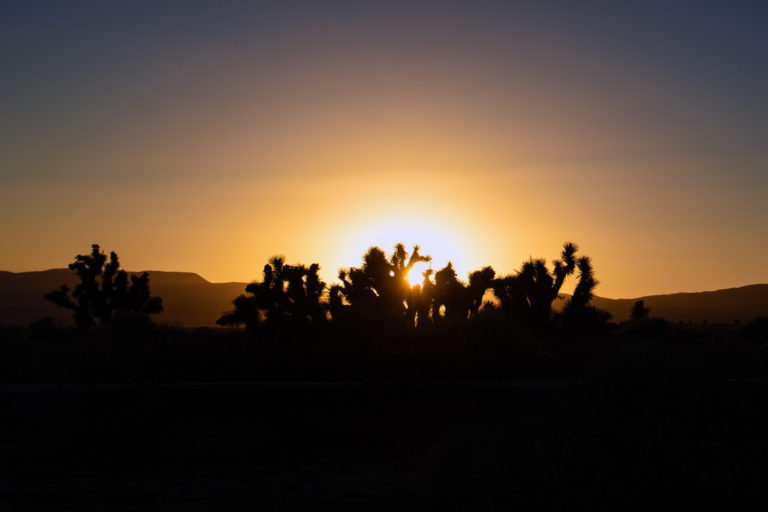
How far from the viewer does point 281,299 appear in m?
35.9

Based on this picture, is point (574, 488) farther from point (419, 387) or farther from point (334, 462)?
point (419, 387)

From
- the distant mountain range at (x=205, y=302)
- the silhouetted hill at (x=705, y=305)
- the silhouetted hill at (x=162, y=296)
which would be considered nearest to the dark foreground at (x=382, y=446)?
the distant mountain range at (x=205, y=302)

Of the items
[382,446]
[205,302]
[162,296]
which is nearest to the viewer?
[382,446]

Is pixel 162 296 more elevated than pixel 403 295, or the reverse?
pixel 162 296

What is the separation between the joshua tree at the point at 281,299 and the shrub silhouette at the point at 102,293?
31.8 feet

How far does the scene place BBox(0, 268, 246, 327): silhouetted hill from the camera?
4596 inches

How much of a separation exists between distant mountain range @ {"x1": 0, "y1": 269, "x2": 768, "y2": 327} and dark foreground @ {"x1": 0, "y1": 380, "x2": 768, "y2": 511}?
296ft

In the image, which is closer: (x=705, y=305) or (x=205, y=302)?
(x=705, y=305)

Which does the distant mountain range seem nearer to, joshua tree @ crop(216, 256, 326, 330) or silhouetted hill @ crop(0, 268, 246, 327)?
silhouetted hill @ crop(0, 268, 246, 327)

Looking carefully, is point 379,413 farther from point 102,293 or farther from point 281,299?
point 102,293

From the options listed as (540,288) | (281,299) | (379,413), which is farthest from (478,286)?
(379,413)

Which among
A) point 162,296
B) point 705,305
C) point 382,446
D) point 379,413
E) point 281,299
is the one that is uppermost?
point 162,296

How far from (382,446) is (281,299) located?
20.7 m

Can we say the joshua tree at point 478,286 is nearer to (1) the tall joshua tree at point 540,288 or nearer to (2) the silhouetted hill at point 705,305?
(1) the tall joshua tree at point 540,288
